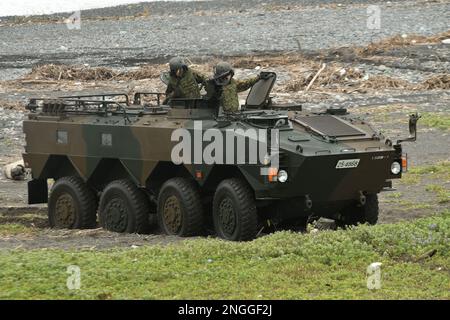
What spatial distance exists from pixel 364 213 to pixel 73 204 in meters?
4.11

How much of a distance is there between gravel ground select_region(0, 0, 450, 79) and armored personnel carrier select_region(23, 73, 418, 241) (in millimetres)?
19417

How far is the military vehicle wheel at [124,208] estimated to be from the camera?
52.1ft

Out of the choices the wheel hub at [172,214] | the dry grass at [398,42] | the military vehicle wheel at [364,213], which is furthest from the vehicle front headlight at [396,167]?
the dry grass at [398,42]

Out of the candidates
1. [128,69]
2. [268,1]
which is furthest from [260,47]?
[268,1]

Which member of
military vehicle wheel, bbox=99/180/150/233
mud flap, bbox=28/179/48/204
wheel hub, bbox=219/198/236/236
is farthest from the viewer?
mud flap, bbox=28/179/48/204

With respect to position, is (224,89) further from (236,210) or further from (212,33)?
(212,33)

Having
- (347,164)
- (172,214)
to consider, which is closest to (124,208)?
(172,214)

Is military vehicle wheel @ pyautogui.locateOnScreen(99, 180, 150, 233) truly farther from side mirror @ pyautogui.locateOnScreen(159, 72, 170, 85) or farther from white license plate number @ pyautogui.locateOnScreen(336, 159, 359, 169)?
white license plate number @ pyautogui.locateOnScreen(336, 159, 359, 169)

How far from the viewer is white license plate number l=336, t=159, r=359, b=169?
1398 cm

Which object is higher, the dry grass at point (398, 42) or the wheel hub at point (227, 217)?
the dry grass at point (398, 42)

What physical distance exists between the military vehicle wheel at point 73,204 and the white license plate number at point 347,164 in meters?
4.17

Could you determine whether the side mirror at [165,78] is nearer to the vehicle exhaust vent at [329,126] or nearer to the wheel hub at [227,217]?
the vehicle exhaust vent at [329,126]

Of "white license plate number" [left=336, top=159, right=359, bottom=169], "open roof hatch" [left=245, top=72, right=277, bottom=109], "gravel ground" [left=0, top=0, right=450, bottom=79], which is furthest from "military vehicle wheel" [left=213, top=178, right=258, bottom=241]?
"gravel ground" [left=0, top=0, right=450, bottom=79]

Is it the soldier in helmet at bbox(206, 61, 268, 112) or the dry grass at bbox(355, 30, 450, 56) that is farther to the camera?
the dry grass at bbox(355, 30, 450, 56)
